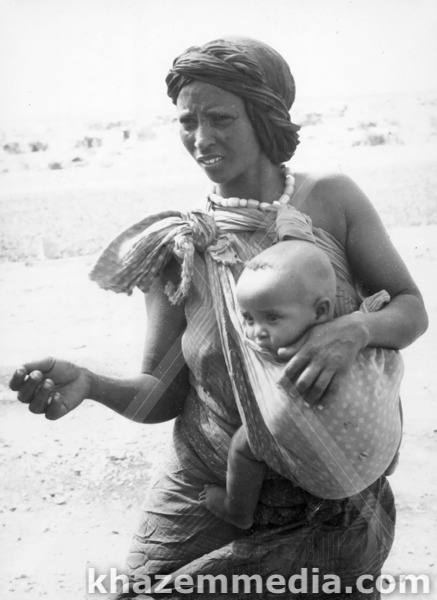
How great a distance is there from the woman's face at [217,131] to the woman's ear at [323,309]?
0.35 meters

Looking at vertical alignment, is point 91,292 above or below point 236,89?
below

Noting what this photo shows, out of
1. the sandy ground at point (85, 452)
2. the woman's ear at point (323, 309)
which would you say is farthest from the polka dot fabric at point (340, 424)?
the sandy ground at point (85, 452)

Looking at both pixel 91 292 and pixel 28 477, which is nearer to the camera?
pixel 28 477

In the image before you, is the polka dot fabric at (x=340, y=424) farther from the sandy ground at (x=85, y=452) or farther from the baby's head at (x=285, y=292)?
the sandy ground at (x=85, y=452)

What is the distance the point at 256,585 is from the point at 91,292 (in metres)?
4.06

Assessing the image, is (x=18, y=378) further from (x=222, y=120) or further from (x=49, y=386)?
(x=222, y=120)

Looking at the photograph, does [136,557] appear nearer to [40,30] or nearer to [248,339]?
[248,339]

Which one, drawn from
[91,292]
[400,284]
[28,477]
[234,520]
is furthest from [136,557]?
[91,292]

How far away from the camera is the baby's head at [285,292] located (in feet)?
5.16

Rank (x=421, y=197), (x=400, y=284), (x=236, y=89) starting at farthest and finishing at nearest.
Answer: (x=421, y=197), (x=400, y=284), (x=236, y=89)

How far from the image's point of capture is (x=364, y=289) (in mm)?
1859

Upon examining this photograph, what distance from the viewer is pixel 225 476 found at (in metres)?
1.94

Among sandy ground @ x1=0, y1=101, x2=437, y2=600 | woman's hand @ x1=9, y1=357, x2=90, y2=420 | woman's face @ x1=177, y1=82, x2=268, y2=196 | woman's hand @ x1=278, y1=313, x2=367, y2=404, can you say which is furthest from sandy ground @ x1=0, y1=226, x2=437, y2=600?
woman's face @ x1=177, y1=82, x2=268, y2=196

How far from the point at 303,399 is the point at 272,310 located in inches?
6.9
